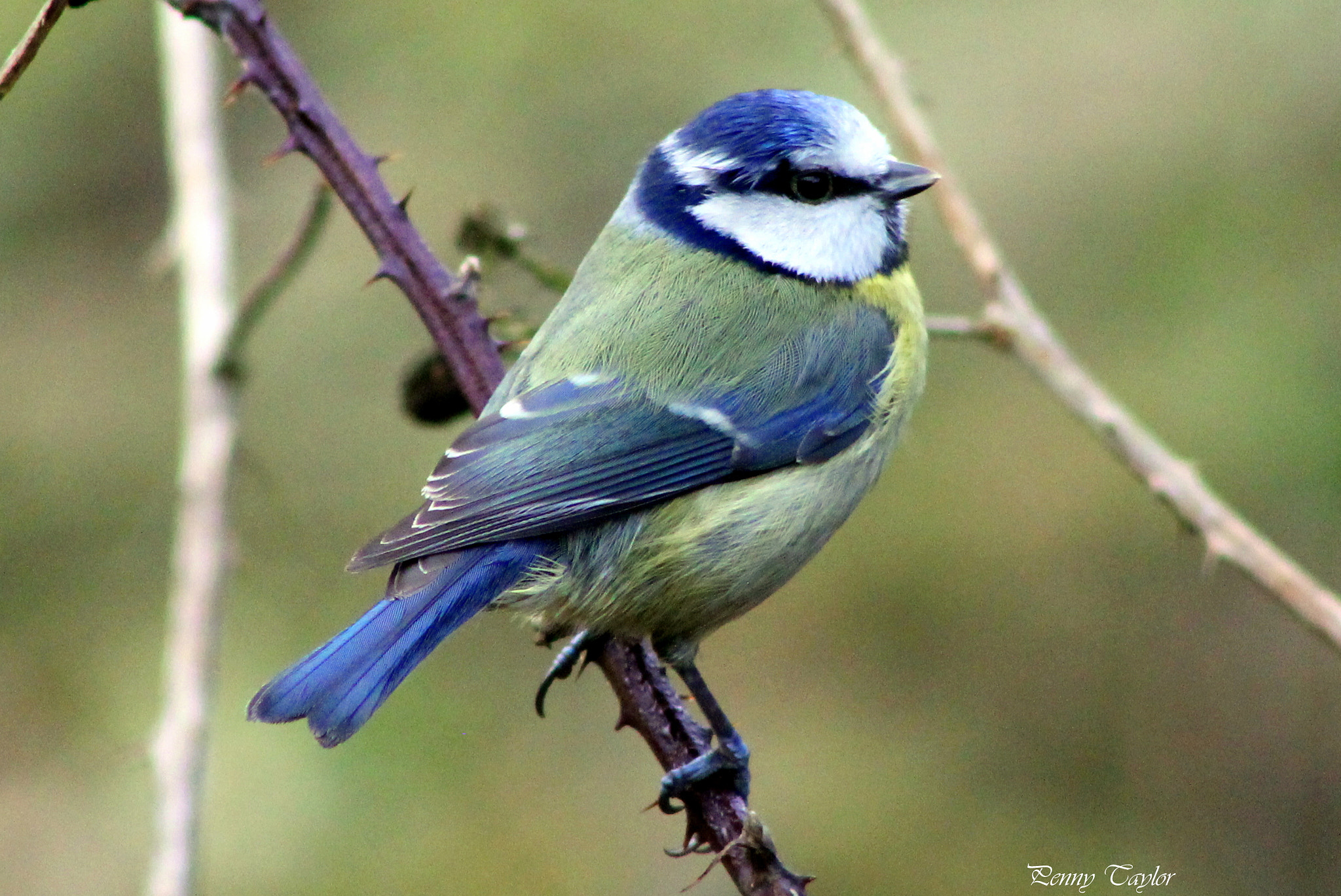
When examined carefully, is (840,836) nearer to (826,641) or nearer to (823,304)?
(826,641)

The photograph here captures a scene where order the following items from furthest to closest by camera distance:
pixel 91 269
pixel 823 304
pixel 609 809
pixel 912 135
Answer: pixel 91 269 → pixel 609 809 → pixel 823 304 → pixel 912 135

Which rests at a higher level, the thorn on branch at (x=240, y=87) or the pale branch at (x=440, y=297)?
the thorn on branch at (x=240, y=87)

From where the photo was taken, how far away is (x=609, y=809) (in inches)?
185

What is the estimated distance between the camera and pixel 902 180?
325 centimetres

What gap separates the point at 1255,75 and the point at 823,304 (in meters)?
2.50

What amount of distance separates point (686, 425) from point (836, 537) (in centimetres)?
208

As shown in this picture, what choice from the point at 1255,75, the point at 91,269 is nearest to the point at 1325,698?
the point at 1255,75

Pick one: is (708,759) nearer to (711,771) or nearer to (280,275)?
(711,771)

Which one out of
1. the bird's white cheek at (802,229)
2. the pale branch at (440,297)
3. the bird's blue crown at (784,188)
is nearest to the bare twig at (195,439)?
the pale branch at (440,297)

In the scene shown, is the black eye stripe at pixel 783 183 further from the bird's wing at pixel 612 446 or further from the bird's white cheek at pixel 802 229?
the bird's wing at pixel 612 446

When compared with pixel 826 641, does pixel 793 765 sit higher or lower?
lower

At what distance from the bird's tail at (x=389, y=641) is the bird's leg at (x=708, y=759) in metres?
0.46

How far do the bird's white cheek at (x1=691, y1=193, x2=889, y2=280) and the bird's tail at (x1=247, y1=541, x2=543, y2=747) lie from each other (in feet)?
3.27

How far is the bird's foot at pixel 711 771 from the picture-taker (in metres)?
2.54
